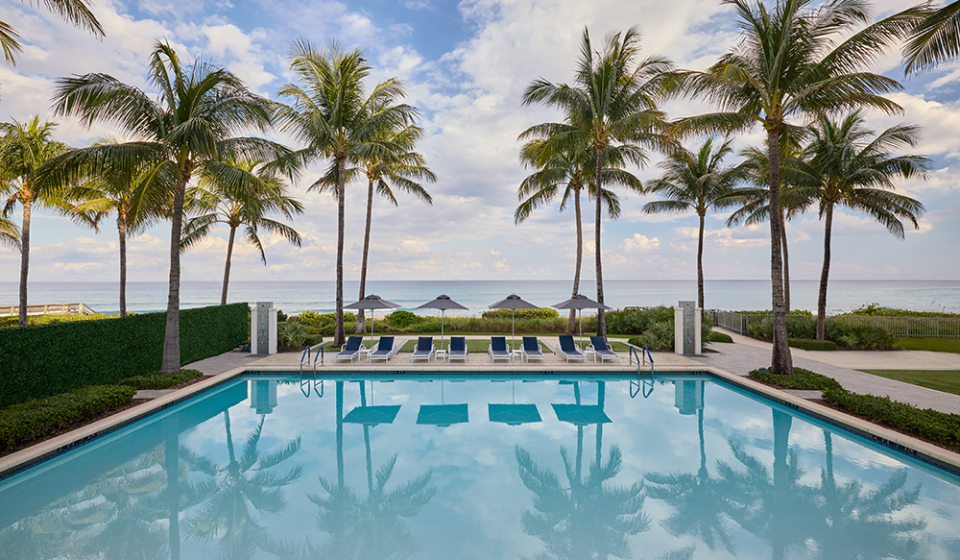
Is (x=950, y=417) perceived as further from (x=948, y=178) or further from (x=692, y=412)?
(x=948, y=178)

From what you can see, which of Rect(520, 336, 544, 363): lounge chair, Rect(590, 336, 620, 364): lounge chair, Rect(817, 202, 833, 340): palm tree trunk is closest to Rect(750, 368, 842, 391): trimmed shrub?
Rect(590, 336, 620, 364): lounge chair

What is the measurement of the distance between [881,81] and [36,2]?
50.9ft

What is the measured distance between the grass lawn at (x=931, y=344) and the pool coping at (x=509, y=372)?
32.6 feet

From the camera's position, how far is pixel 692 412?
884 centimetres

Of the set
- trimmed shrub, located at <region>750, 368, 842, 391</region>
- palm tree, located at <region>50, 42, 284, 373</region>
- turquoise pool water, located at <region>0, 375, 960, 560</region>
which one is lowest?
turquoise pool water, located at <region>0, 375, 960, 560</region>

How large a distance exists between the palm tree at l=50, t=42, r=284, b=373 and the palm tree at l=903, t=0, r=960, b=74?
13103 millimetres

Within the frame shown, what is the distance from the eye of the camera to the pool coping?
572 cm

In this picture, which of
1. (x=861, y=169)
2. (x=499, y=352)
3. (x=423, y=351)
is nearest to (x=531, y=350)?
(x=499, y=352)

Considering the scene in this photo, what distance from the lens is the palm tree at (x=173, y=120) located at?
857cm

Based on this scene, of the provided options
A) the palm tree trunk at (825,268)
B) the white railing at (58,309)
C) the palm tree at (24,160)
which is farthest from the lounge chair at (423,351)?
the white railing at (58,309)

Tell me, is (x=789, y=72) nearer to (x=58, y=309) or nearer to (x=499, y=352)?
(x=499, y=352)

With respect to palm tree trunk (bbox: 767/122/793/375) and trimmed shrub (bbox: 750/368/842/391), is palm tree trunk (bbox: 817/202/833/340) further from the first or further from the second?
palm tree trunk (bbox: 767/122/793/375)

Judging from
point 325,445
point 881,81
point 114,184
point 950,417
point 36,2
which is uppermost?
point 881,81

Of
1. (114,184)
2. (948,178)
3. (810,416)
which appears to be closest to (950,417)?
(810,416)
